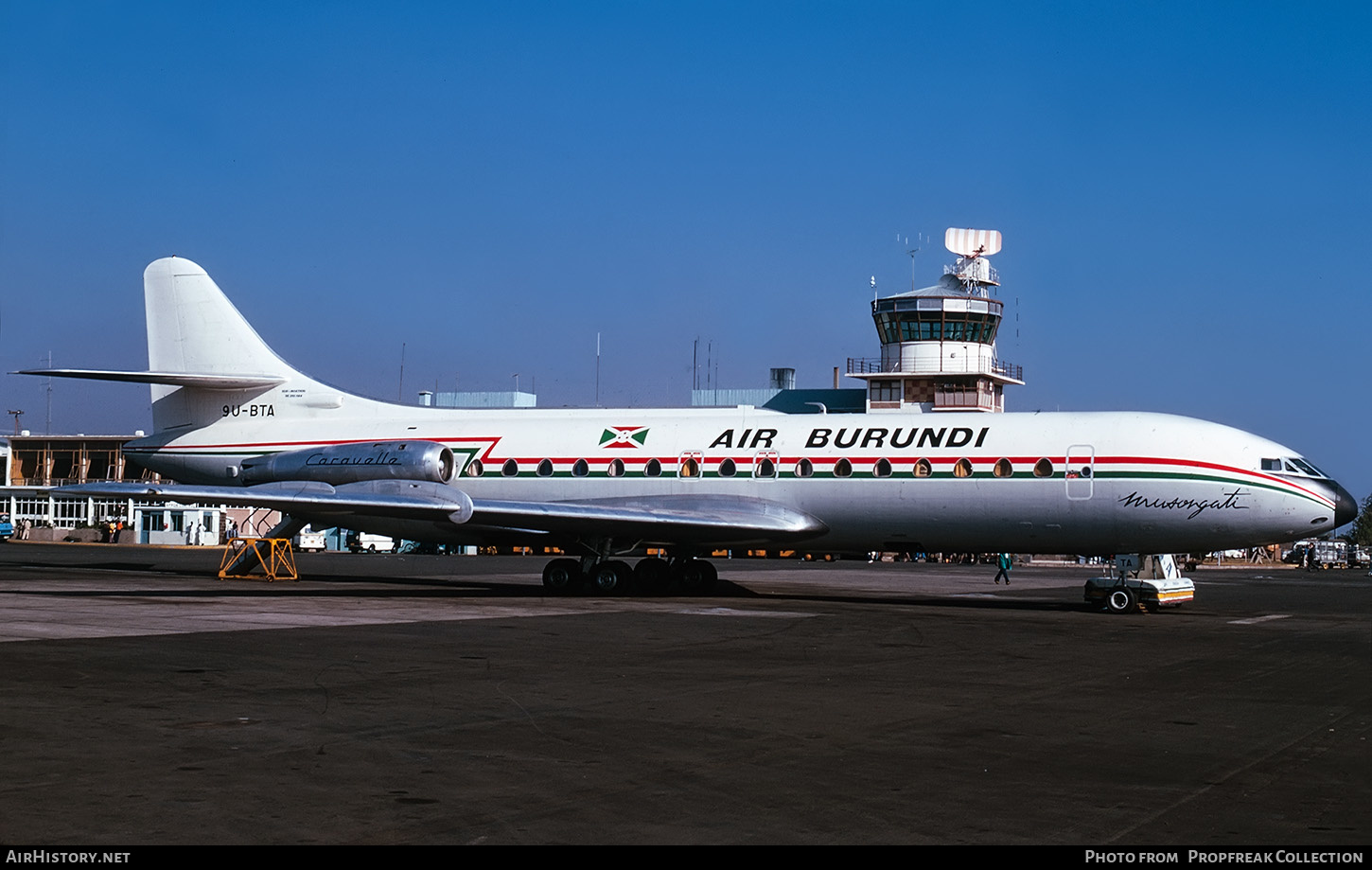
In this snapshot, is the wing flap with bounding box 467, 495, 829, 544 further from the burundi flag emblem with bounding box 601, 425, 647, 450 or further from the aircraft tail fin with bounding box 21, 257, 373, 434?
the aircraft tail fin with bounding box 21, 257, 373, 434

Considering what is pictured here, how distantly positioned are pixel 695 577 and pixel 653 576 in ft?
3.30

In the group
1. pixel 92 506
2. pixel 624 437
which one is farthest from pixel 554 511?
pixel 92 506

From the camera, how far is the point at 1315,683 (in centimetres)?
1473

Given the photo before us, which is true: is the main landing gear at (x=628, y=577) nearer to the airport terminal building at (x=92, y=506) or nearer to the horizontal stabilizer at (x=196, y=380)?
the horizontal stabilizer at (x=196, y=380)

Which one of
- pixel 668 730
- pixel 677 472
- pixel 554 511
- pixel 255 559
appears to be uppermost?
pixel 677 472

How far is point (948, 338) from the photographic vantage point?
7675cm

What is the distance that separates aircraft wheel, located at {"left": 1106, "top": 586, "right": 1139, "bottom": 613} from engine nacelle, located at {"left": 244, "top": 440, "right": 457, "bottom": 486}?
15.0 metres

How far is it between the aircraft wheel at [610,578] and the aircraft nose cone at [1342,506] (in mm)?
14248

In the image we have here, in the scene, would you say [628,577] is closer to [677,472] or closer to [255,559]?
[677,472]

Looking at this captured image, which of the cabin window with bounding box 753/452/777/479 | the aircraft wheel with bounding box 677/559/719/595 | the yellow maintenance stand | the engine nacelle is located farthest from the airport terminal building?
the cabin window with bounding box 753/452/777/479

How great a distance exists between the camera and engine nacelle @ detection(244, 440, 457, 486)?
101 feet

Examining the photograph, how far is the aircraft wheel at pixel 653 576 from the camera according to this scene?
3002 centimetres

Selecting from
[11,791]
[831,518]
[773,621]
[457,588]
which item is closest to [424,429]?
[457,588]
